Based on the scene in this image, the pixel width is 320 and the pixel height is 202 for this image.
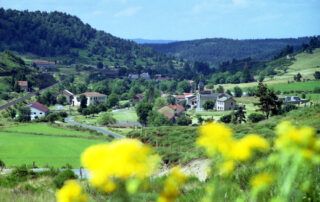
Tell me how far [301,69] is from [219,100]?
59.2 metres

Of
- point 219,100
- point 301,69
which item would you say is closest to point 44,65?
point 219,100

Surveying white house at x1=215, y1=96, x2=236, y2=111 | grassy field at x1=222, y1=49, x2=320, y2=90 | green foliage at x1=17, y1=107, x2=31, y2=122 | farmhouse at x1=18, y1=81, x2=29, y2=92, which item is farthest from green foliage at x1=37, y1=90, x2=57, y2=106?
grassy field at x1=222, y1=49, x2=320, y2=90

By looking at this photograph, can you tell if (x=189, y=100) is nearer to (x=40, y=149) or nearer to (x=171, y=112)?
(x=171, y=112)

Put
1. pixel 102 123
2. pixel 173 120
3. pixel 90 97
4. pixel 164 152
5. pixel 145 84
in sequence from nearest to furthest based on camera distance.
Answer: pixel 164 152 < pixel 102 123 < pixel 173 120 < pixel 90 97 < pixel 145 84

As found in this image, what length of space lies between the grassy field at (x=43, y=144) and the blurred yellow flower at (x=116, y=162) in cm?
4316

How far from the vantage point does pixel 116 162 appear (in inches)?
57.2

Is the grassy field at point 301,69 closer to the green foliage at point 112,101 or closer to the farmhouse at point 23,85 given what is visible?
the green foliage at point 112,101

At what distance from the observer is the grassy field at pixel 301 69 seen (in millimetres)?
135363

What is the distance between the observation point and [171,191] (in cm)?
174

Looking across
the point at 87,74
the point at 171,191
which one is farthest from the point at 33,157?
the point at 87,74

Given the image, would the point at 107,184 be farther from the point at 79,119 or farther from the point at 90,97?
the point at 90,97

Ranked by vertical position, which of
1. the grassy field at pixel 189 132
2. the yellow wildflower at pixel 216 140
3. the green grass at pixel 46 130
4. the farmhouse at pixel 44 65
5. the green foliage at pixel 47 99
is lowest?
the green grass at pixel 46 130

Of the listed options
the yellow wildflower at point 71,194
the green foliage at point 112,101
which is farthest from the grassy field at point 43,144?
the yellow wildflower at point 71,194

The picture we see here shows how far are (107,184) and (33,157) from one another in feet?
167
